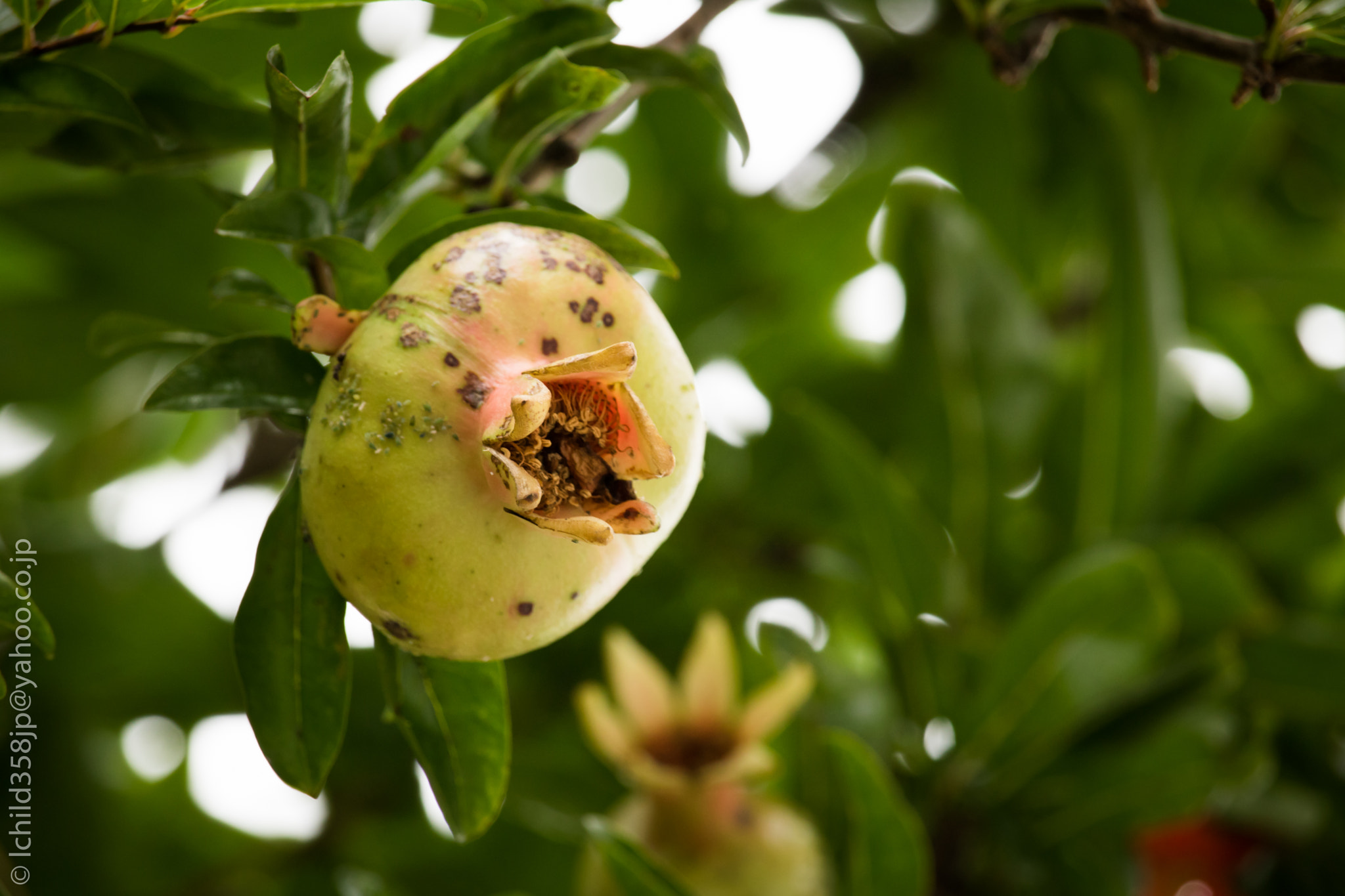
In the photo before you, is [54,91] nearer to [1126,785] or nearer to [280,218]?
[280,218]

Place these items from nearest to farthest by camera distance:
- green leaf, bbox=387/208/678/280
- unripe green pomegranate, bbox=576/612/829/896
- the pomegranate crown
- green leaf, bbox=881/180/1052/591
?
green leaf, bbox=387/208/678/280
unripe green pomegranate, bbox=576/612/829/896
the pomegranate crown
green leaf, bbox=881/180/1052/591

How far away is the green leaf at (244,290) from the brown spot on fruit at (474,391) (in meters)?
0.18

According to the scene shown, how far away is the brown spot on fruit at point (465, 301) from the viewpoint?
588 mm

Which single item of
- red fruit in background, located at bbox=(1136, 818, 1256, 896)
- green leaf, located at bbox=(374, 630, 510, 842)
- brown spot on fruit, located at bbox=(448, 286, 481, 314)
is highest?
brown spot on fruit, located at bbox=(448, 286, 481, 314)

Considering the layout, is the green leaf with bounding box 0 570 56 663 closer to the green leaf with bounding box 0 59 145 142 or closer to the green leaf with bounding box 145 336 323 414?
the green leaf with bounding box 145 336 323 414

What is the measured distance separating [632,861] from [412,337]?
1.88 feet

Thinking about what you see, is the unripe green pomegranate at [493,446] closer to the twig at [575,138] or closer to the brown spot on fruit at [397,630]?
the brown spot on fruit at [397,630]

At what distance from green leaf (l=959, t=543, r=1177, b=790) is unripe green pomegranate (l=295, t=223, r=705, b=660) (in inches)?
33.1

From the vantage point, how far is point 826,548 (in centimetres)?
158

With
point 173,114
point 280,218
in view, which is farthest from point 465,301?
point 173,114

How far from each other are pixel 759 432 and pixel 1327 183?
45.3 inches

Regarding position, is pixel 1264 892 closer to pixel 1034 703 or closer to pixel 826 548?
pixel 1034 703

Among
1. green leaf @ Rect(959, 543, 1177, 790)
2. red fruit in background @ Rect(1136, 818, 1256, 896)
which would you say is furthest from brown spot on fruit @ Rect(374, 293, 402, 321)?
red fruit in background @ Rect(1136, 818, 1256, 896)

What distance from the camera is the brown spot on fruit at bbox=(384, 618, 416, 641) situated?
588 mm
